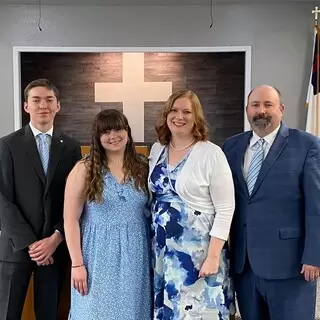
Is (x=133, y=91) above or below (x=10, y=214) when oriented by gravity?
above

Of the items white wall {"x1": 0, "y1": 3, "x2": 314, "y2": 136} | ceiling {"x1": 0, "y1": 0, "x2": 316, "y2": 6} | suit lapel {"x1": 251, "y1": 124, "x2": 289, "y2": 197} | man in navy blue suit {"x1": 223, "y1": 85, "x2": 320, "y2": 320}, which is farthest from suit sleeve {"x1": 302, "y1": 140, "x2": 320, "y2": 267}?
ceiling {"x1": 0, "y1": 0, "x2": 316, "y2": 6}

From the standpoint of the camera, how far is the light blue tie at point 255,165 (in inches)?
76.1

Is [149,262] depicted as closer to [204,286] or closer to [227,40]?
[204,286]

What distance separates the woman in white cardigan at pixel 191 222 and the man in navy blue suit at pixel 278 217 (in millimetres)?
129

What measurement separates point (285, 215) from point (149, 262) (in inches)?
23.2

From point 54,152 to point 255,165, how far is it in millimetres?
888

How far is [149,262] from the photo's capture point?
195cm

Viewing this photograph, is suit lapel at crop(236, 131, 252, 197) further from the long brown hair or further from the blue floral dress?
the long brown hair

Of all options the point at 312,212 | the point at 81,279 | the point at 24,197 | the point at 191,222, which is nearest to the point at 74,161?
the point at 24,197

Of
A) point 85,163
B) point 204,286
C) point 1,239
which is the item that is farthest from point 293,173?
point 1,239

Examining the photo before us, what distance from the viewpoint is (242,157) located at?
2.01m

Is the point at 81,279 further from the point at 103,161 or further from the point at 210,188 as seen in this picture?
the point at 210,188

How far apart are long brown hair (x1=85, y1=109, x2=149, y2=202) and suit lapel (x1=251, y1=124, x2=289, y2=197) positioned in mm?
469

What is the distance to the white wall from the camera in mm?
5016
